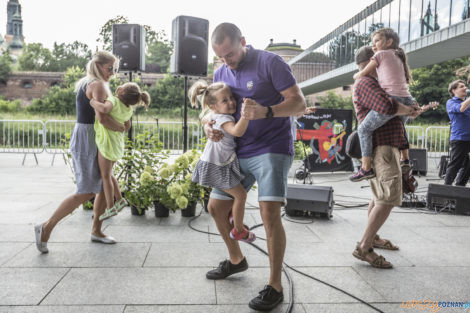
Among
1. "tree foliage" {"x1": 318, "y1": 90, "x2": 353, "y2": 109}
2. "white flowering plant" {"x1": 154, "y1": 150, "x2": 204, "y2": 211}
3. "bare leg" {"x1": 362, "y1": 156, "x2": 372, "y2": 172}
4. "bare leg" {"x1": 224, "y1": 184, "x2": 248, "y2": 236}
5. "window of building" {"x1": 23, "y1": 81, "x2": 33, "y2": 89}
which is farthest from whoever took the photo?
"window of building" {"x1": 23, "y1": 81, "x2": 33, "y2": 89}

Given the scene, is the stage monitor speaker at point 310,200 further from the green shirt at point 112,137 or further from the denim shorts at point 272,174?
the denim shorts at point 272,174

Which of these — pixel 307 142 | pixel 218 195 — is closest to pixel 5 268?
pixel 218 195

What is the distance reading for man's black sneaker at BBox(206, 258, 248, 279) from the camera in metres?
2.78

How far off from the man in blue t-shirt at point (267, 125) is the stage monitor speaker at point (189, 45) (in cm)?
357

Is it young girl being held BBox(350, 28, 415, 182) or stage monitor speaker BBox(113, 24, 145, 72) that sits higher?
stage monitor speaker BBox(113, 24, 145, 72)

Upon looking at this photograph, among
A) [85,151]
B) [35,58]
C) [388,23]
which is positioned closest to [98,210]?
[85,151]

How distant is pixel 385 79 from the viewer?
308 cm

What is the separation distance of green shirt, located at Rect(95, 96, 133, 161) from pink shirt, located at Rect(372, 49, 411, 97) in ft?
7.56

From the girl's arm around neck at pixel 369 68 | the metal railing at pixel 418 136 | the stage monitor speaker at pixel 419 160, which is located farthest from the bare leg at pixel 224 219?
the metal railing at pixel 418 136

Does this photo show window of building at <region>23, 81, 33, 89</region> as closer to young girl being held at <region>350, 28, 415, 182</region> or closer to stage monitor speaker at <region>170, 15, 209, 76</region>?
stage monitor speaker at <region>170, 15, 209, 76</region>

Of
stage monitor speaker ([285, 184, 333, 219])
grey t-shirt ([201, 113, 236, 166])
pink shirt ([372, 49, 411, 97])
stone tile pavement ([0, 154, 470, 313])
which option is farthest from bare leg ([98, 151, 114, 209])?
pink shirt ([372, 49, 411, 97])

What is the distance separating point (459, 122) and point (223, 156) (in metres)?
5.01

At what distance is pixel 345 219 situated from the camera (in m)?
4.79

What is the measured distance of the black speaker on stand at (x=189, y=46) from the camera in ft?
19.2
